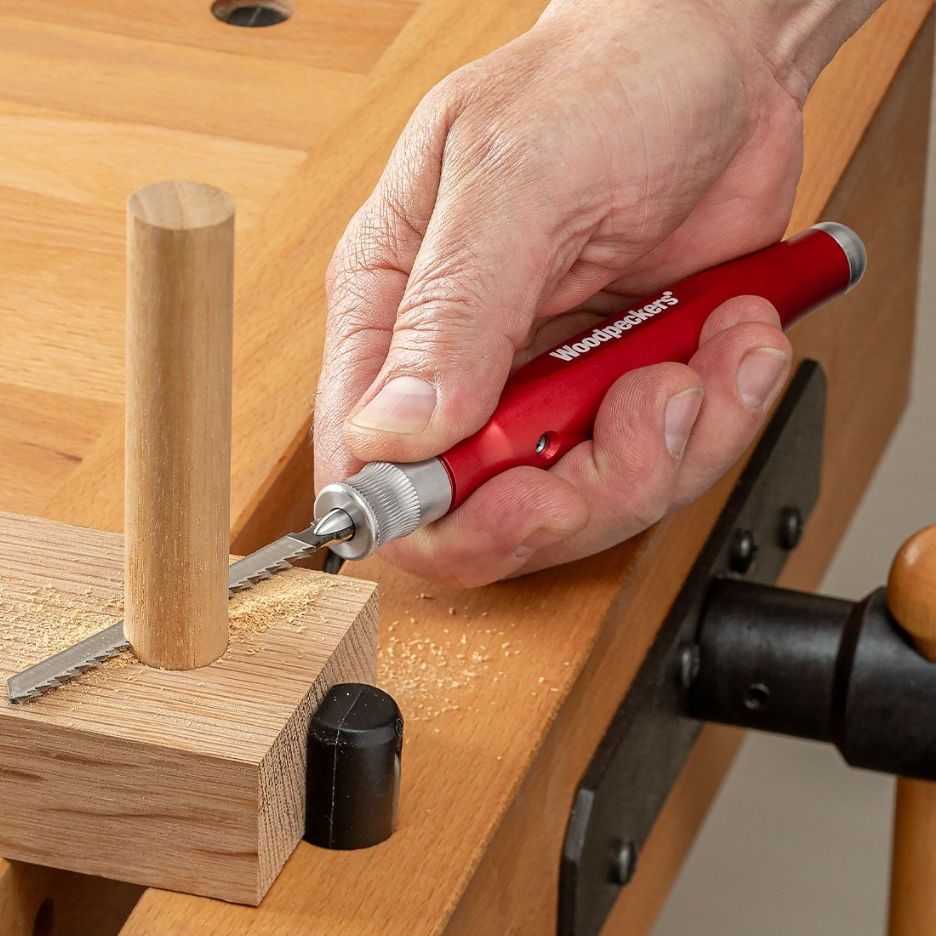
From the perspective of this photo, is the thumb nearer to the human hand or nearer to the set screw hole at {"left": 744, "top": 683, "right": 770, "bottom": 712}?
the human hand

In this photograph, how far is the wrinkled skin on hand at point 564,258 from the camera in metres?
0.58

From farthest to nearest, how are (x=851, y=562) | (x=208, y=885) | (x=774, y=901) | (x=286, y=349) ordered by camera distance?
(x=851, y=562)
(x=774, y=901)
(x=286, y=349)
(x=208, y=885)

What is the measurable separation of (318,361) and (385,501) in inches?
5.9

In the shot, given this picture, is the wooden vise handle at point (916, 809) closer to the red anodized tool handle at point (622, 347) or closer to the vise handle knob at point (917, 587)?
the vise handle knob at point (917, 587)

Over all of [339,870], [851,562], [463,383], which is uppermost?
[463,383]

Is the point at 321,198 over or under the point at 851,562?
over

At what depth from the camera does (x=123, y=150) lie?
793 millimetres

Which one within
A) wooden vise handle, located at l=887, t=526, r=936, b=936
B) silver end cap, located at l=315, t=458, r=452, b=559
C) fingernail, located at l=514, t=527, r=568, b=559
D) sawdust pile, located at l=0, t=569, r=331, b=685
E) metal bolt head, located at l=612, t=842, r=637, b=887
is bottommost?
metal bolt head, located at l=612, t=842, r=637, b=887

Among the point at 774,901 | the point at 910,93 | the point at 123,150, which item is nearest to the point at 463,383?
the point at 123,150

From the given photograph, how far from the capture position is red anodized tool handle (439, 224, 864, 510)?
0.58 metres

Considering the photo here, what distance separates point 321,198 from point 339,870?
0.39 meters

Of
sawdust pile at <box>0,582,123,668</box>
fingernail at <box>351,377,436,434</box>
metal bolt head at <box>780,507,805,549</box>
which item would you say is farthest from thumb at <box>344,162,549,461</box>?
metal bolt head at <box>780,507,805,549</box>

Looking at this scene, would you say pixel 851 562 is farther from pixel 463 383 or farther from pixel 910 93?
pixel 463 383

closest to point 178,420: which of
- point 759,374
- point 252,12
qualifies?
point 759,374
